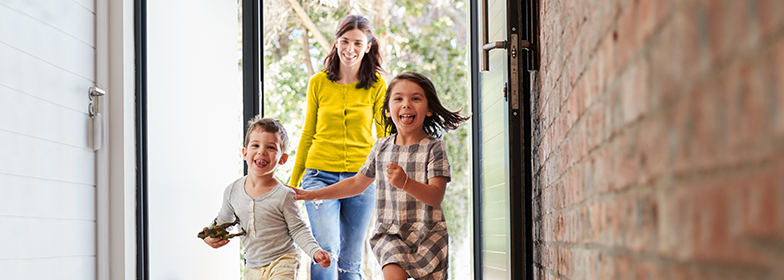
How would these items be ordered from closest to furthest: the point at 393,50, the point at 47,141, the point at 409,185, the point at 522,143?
the point at 522,143
the point at 47,141
the point at 409,185
the point at 393,50

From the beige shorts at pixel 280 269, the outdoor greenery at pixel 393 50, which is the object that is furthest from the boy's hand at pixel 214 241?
the outdoor greenery at pixel 393 50

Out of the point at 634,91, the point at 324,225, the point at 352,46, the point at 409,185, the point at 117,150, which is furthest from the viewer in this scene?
the point at 352,46

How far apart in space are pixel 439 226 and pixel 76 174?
123 cm

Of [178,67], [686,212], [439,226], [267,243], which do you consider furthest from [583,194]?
[178,67]

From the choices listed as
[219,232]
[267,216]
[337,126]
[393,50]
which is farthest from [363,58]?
[393,50]

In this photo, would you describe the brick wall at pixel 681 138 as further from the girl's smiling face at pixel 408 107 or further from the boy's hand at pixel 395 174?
the girl's smiling face at pixel 408 107

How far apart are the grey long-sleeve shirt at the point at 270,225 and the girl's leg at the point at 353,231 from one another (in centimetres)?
29

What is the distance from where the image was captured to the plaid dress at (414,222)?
1956 millimetres

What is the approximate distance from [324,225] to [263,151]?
42 cm

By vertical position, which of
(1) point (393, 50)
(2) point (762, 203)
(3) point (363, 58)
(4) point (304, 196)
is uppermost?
(1) point (393, 50)

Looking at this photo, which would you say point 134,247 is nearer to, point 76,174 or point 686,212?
point 76,174

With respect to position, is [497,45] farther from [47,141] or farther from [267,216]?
[47,141]

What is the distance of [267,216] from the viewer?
85.7 inches

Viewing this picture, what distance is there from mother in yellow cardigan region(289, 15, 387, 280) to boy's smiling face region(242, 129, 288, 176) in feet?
0.88
